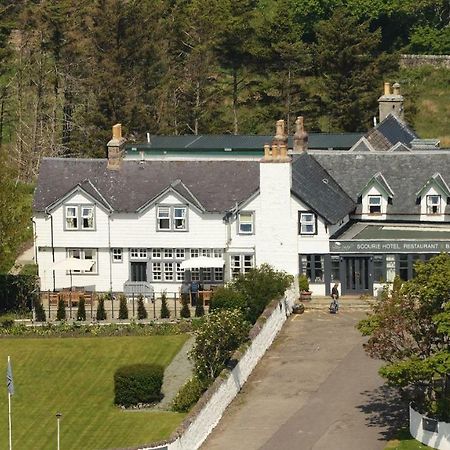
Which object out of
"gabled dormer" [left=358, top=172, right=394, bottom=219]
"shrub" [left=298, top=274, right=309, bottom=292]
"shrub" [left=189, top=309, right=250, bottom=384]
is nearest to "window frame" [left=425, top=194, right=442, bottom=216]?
"gabled dormer" [left=358, top=172, right=394, bottom=219]

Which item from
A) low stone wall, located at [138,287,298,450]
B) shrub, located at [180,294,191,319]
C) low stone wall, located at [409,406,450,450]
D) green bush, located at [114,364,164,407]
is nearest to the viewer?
low stone wall, located at [138,287,298,450]

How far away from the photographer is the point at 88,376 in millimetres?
80188

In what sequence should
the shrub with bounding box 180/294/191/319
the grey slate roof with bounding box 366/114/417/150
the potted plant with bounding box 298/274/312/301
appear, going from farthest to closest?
the grey slate roof with bounding box 366/114/417/150
the potted plant with bounding box 298/274/312/301
the shrub with bounding box 180/294/191/319

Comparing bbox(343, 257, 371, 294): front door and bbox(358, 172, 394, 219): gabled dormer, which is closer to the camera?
bbox(343, 257, 371, 294): front door

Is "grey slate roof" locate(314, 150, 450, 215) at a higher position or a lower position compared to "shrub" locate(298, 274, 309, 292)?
higher

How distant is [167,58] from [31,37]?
8.82m

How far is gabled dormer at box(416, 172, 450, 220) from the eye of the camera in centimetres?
9331

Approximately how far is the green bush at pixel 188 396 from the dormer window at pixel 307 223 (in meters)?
16.8

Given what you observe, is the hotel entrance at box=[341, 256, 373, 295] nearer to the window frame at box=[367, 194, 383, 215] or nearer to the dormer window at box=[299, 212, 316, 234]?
the dormer window at box=[299, 212, 316, 234]

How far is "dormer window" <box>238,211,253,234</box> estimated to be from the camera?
91438 millimetres

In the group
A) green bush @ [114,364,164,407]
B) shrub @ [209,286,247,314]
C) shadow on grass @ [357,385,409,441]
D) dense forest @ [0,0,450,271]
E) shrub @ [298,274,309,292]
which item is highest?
dense forest @ [0,0,450,271]

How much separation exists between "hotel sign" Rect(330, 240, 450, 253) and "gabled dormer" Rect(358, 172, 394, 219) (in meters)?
4.73

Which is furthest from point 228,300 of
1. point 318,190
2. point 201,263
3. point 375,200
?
point 375,200

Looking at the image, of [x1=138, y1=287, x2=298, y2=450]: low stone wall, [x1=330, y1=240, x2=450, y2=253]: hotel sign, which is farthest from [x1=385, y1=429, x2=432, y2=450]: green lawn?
[x1=330, y1=240, x2=450, y2=253]: hotel sign
